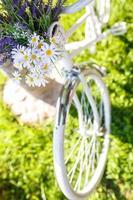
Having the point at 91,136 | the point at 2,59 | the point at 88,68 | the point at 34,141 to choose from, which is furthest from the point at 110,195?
the point at 2,59

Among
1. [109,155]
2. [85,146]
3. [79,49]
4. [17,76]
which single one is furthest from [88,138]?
[17,76]

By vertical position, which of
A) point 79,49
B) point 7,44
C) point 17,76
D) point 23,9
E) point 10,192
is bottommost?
point 10,192

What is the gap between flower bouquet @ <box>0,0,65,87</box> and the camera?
194cm

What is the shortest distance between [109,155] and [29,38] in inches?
61.4

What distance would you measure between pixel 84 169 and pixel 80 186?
0.44ft

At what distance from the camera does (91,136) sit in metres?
3.19

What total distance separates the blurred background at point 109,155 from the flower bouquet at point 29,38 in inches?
54.7

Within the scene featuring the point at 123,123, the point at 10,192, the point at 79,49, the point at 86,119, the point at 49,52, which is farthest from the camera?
the point at 123,123

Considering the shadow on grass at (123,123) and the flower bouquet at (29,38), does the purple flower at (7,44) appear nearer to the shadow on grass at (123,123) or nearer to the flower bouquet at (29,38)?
the flower bouquet at (29,38)

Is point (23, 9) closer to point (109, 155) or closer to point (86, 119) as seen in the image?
point (86, 119)

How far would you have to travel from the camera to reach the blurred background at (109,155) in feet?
10.6

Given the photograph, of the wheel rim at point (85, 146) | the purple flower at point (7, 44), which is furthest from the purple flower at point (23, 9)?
the wheel rim at point (85, 146)

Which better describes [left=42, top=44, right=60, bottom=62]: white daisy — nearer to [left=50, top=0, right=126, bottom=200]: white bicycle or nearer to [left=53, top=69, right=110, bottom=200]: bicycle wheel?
[left=50, top=0, right=126, bottom=200]: white bicycle

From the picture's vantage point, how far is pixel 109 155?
3311 millimetres
